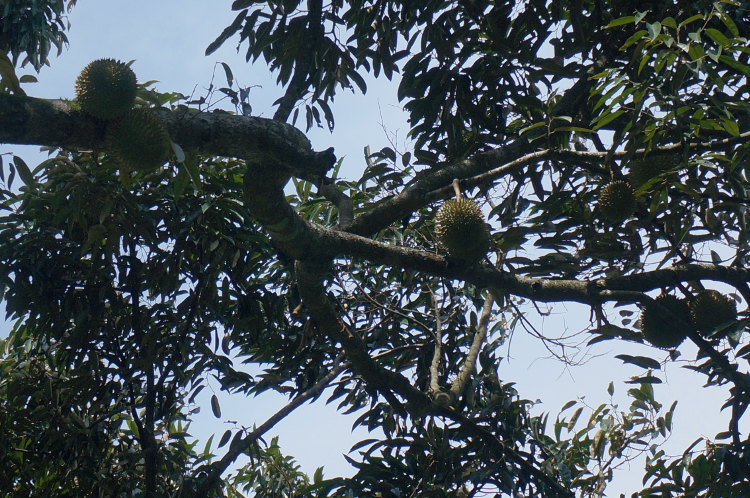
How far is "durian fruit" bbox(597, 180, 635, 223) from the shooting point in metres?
2.12

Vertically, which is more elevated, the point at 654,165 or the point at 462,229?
the point at 654,165

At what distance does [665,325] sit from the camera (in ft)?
6.93

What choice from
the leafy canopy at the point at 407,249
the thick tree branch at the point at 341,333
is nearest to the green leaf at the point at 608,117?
the leafy canopy at the point at 407,249

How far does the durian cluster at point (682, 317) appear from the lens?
2.05 metres

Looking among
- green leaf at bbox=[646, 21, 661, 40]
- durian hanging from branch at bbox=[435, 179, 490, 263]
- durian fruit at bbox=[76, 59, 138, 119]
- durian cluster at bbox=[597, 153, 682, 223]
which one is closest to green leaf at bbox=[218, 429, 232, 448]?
durian hanging from branch at bbox=[435, 179, 490, 263]

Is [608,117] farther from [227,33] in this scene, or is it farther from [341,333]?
[227,33]

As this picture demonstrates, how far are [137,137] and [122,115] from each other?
77 millimetres

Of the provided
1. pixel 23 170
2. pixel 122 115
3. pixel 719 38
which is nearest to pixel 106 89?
pixel 122 115

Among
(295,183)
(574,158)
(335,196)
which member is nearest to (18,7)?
(295,183)

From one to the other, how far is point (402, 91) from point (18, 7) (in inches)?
153

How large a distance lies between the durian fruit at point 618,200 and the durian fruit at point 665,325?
1.16 feet

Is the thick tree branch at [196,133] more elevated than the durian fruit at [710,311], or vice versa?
the durian fruit at [710,311]

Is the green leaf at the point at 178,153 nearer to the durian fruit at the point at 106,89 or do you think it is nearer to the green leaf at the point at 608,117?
the durian fruit at the point at 106,89

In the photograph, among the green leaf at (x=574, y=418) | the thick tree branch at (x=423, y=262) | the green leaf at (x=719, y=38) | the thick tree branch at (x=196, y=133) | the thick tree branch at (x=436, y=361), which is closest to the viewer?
the thick tree branch at (x=196, y=133)
